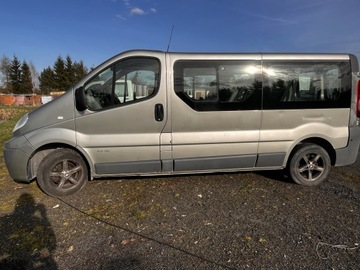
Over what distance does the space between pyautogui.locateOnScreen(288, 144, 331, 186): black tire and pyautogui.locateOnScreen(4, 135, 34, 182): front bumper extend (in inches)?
172

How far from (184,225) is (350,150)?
3.43 m

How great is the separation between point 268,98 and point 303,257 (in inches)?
104

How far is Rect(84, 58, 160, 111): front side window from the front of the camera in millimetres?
4730

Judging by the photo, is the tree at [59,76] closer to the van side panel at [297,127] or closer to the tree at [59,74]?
the tree at [59,74]

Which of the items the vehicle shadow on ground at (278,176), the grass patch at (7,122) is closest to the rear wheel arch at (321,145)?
the vehicle shadow on ground at (278,176)

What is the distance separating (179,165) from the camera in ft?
16.5

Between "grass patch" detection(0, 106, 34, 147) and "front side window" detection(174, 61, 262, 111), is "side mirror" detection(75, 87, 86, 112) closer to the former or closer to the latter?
"front side window" detection(174, 61, 262, 111)

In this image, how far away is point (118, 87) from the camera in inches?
186

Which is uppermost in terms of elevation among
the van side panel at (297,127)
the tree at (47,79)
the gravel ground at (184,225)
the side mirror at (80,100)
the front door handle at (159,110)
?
the tree at (47,79)

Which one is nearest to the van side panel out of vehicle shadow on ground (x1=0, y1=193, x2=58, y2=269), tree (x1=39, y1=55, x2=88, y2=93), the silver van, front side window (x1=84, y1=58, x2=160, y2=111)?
the silver van

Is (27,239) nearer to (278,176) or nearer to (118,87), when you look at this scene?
(118,87)

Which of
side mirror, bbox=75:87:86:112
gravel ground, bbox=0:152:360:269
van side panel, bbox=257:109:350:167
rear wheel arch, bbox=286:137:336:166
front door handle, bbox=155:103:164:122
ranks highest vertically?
side mirror, bbox=75:87:86:112

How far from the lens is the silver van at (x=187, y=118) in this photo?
4738mm

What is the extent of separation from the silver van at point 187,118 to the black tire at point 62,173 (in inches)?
0.6
